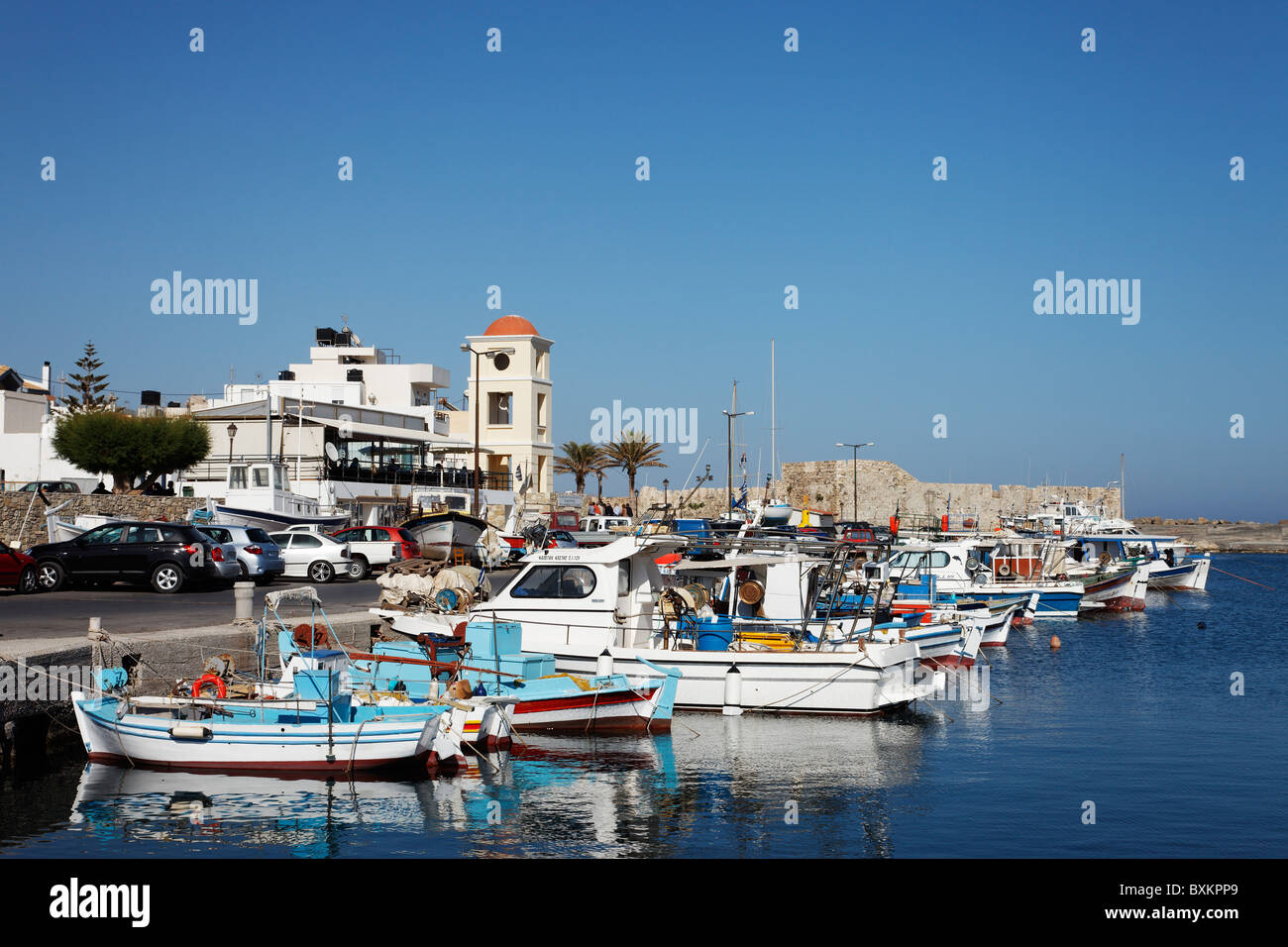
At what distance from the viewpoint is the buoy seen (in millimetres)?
18359

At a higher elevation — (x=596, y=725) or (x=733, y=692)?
(x=733, y=692)

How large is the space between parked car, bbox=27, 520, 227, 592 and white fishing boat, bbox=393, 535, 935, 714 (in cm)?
957

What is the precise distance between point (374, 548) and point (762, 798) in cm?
2094

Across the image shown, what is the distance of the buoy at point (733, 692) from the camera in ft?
60.2

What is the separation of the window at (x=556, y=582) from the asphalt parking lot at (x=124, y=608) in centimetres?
516

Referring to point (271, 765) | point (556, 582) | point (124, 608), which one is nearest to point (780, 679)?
point (556, 582)

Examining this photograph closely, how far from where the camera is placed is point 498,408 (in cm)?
6519

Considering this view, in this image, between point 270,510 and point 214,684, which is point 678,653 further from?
point 270,510

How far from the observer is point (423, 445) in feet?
179

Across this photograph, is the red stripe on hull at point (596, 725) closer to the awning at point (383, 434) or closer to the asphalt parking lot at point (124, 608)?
the asphalt parking lot at point (124, 608)

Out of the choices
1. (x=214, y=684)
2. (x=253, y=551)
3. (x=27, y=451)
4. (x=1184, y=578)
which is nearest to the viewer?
(x=214, y=684)

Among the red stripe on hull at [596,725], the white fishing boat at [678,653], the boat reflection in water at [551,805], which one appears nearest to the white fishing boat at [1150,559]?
the white fishing boat at [678,653]

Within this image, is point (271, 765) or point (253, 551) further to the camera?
point (253, 551)
